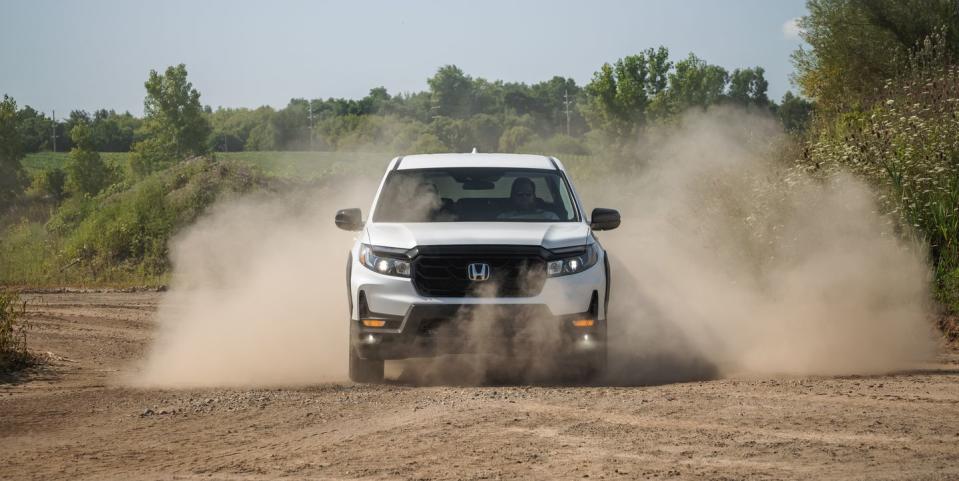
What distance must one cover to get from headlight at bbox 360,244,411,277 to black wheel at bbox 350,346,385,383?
2.58ft

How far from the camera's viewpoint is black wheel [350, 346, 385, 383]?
9.84 meters

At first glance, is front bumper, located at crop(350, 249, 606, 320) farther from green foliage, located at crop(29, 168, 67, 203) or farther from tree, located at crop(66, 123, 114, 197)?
green foliage, located at crop(29, 168, 67, 203)

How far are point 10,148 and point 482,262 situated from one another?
210 feet

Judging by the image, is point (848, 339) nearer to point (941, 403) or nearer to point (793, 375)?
point (793, 375)

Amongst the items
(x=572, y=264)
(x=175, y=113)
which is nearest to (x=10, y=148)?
(x=175, y=113)

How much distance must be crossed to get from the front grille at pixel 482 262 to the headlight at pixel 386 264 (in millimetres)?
104

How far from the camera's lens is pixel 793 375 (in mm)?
10086

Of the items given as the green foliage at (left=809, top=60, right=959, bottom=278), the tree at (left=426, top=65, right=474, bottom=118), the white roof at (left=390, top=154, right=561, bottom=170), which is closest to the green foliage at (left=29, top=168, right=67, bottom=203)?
the tree at (left=426, top=65, right=474, bottom=118)

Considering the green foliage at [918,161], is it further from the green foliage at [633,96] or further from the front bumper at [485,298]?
the green foliage at [633,96]

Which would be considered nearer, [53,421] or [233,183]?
[53,421]

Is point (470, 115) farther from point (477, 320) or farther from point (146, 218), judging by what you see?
point (477, 320)

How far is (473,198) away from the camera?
11305 millimetres

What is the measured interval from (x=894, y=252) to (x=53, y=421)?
877 centimetres

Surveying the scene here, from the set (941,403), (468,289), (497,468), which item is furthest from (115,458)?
(941,403)
